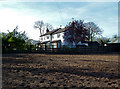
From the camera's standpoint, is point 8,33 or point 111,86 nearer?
point 111,86

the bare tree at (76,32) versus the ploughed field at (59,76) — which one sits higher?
the bare tree at (76,32)

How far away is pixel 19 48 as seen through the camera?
16.4 meters

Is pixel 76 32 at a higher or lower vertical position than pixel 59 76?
higher

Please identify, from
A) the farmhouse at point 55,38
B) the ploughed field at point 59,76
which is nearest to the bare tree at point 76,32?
the farmhouse at point 55,38

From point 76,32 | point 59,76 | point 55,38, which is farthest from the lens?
point 55,38

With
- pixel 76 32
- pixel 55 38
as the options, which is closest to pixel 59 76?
pixel 76 32

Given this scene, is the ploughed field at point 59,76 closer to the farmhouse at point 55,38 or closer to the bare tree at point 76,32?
the bare tree at point 76,32

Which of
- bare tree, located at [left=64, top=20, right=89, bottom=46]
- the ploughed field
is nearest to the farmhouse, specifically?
bare tree, located at [left=64, top=20, right=89, bottom=46]

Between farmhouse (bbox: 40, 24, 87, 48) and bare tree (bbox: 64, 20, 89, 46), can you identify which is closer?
bare tree (bbox: 64, 20, 89, 46)

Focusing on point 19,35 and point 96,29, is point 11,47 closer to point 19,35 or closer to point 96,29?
point 19,35

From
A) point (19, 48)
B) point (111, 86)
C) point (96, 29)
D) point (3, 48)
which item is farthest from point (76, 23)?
point (111, 86)

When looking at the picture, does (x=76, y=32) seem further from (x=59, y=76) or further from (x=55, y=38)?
(x=59, y=76)

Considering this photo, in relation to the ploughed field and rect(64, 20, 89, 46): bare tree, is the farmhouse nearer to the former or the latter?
rect(64, 20, 89, 46): bare tree

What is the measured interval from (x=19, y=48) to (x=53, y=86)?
1475 centimetres
